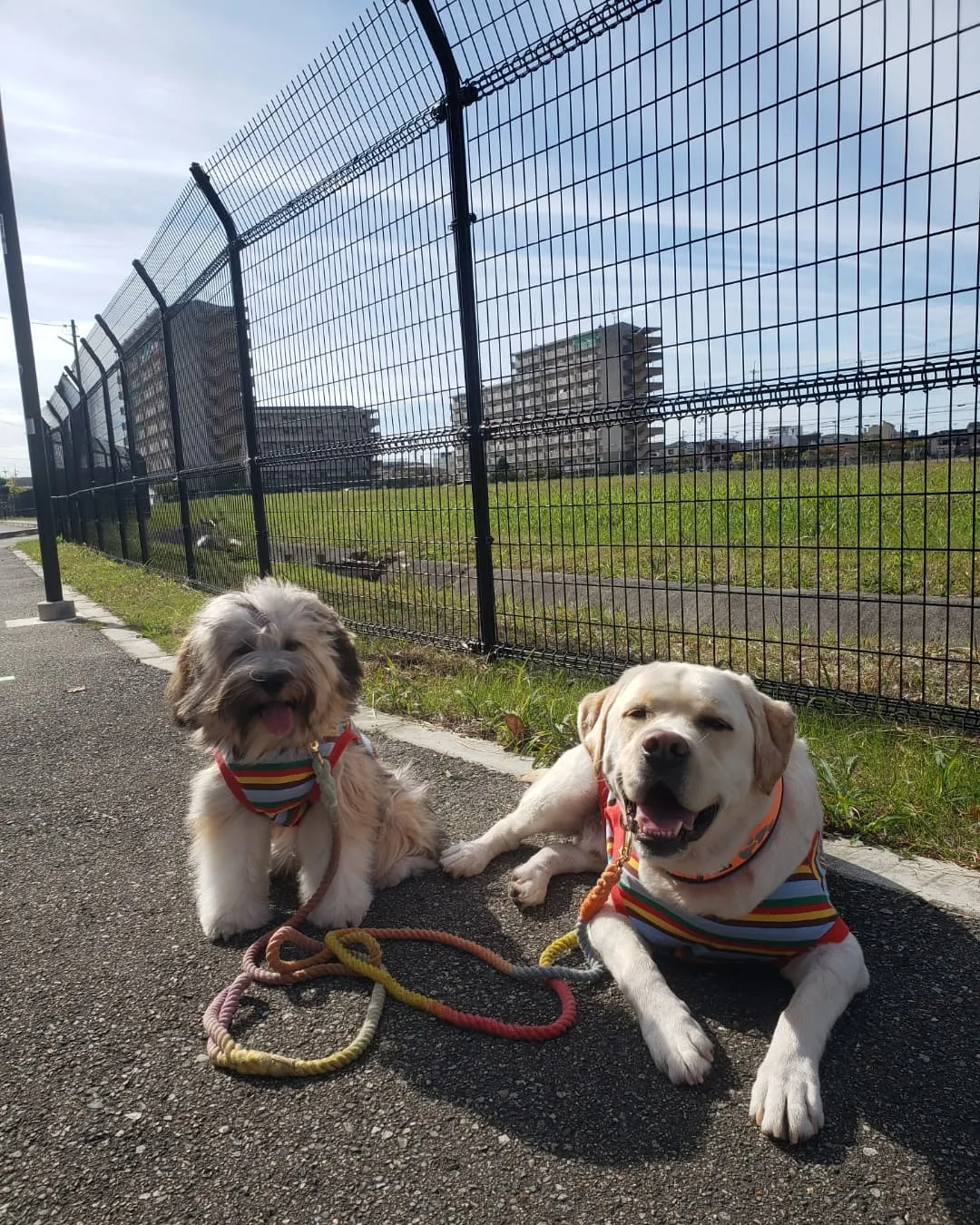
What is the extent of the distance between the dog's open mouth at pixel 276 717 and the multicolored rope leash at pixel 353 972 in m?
0.17

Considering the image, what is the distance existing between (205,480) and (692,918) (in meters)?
9.58

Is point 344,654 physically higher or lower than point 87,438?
lower

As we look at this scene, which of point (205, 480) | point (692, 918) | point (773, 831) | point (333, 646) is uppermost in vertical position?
point (205, 480)

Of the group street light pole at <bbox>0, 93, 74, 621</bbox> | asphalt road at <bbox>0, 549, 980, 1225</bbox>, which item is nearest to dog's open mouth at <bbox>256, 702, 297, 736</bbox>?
A: asphalt road at <bbox>0, 549, 980, 1225</bbox>

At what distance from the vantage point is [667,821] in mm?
2357

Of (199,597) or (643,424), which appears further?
(199,597)

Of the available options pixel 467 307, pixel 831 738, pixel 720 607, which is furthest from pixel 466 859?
pixel 720 607

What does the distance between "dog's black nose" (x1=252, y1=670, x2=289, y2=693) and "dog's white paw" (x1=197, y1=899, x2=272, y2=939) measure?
0.78m

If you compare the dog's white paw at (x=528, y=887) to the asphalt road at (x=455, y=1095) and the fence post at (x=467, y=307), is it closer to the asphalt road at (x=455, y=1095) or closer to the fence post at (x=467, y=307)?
the asphalt road at (x=455, y=1095)

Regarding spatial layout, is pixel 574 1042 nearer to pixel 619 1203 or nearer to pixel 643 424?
pixel 619 1203

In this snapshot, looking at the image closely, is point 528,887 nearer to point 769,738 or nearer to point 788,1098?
point 769,738

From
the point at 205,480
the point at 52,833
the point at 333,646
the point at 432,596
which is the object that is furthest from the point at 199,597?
the point at 333,646

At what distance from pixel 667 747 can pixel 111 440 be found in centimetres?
1681

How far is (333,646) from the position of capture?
3129 millimetres
